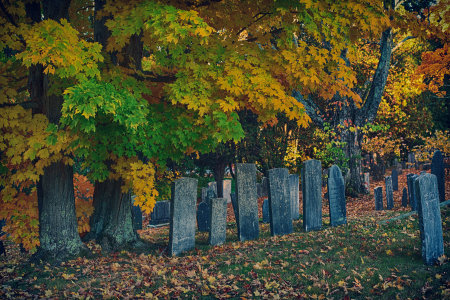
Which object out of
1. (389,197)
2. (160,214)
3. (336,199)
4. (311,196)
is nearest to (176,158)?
(311,196)

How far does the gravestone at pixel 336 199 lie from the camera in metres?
9.34

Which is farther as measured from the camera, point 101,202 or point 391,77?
point 391,77

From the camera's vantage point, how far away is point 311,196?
9156mm

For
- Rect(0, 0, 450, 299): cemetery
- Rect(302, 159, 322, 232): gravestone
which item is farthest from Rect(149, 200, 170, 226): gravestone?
Rect(302, 159, 322, 232): gravestone

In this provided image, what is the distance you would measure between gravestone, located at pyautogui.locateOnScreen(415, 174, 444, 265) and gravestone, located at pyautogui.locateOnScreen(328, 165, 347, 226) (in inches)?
137

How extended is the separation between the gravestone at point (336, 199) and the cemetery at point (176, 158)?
0.11 feet

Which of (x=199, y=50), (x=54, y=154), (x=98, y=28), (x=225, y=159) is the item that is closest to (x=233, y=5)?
(x=199, y=50)

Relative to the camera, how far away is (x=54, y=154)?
6.79 m

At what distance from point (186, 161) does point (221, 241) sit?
413 inches

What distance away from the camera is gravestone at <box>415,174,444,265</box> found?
18.7 feet

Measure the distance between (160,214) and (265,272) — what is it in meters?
8.70

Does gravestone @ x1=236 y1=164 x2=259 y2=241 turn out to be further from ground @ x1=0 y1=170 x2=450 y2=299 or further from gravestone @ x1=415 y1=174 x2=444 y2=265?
gravestone @ x1=415 y1=174 x2=444 y2=265

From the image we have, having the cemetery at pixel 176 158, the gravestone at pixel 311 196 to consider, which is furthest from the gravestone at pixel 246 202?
the gravestone at pixel 311 196

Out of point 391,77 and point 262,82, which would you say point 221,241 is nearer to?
point 262,82
